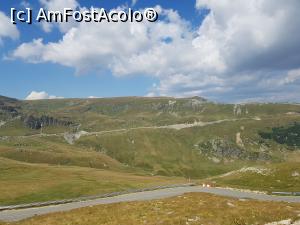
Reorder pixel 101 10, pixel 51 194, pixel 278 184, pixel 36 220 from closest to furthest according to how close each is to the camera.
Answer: pixel 36 220
pixel 51 194
pixel 101 10
pixel 278 184

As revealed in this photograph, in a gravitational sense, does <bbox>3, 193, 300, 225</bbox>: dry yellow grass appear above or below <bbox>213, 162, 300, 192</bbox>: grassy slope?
above

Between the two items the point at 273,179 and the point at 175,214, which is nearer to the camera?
the point at 175,214

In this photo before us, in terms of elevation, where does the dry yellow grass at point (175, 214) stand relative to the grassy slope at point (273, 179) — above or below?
above

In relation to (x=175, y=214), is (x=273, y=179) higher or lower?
lower

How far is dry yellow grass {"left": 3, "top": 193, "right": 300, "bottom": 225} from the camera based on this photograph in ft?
143

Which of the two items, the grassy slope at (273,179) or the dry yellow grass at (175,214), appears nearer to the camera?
the dry yellow grass at (175,214)

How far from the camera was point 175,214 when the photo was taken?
158 feet

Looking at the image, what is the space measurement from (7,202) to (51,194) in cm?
1047

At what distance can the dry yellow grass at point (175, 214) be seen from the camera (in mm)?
43531

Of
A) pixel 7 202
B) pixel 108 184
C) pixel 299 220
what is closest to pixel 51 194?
pixel 7 202

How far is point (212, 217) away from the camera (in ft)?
149

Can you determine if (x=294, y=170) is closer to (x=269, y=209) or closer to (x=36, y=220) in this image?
(x=269, y=209)

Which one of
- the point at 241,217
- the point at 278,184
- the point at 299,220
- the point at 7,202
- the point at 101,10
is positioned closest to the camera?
the point at 299,220

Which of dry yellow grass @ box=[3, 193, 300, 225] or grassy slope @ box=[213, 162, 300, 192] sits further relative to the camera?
grassy slope @ box=[213, 162, 300, 192]
